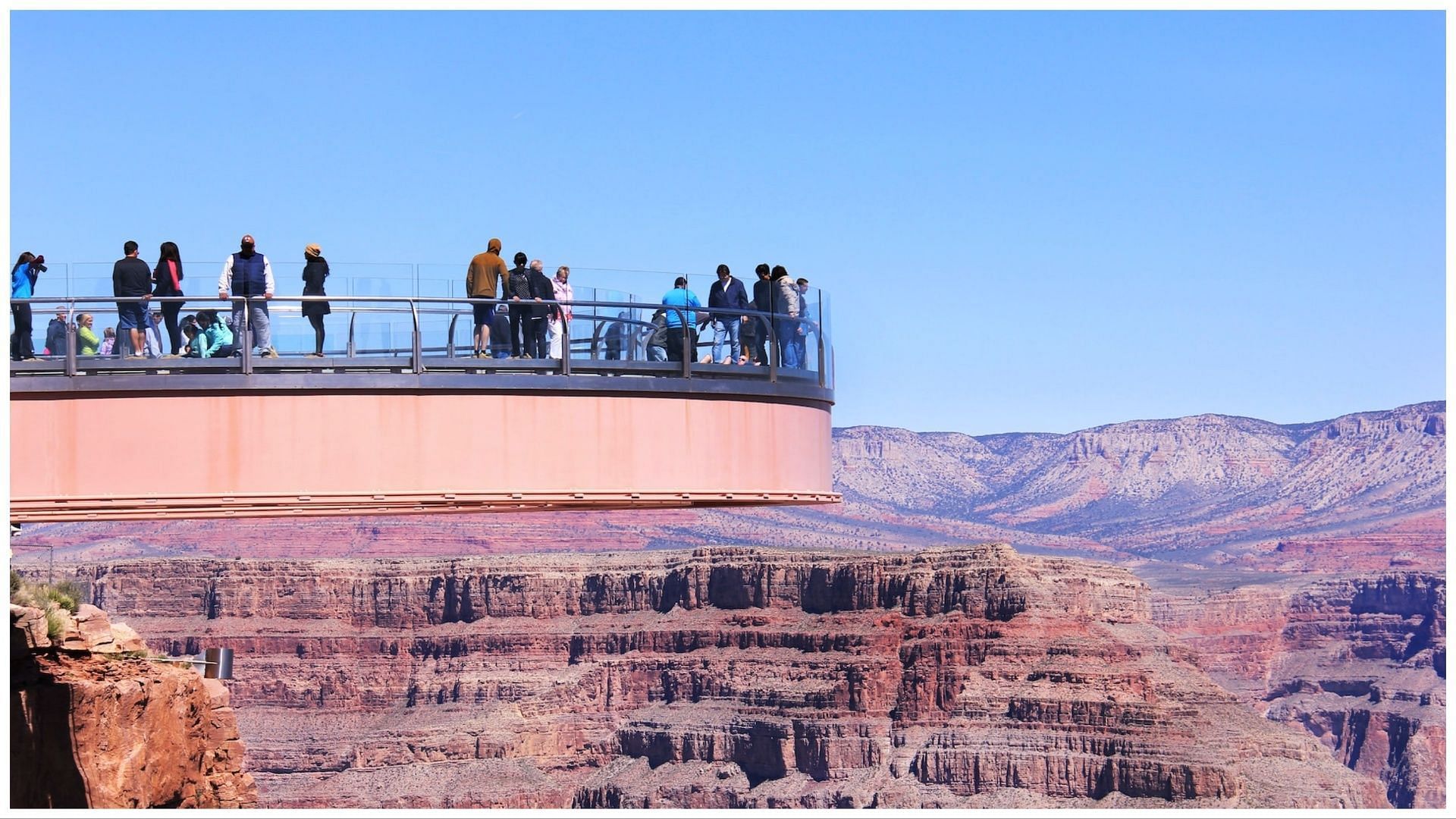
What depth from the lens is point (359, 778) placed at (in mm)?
137500

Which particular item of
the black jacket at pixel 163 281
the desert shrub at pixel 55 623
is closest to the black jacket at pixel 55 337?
the black jacket at pixel 163 281

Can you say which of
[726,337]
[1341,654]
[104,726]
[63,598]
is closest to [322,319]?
[726,337]

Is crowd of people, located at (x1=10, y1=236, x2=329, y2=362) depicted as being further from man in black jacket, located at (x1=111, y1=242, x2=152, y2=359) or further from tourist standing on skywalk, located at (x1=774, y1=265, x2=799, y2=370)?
tourist standing on skywalk, located at (x1=774, y1=265, x2=799, y2=370)

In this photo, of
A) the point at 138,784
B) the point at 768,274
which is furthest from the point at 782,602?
the point at 768,274

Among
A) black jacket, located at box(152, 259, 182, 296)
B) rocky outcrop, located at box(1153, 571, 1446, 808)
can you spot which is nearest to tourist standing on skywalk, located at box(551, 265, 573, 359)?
black jacket, located at box(152, 259, 182, 296)

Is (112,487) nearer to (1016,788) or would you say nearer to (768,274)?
(768,274)

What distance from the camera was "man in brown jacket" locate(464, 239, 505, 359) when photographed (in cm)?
2377

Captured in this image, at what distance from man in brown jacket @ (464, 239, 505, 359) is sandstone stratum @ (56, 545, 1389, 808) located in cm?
9692

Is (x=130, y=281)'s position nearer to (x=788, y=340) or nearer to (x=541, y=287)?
(x=541, y=287)

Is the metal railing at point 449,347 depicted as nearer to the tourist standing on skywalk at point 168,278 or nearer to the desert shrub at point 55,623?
the tourist standing on skywalk at point 168,278

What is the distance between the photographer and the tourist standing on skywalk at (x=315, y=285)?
23.4 meters

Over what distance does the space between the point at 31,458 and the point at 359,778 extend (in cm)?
11824

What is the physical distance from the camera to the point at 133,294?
23922 mm

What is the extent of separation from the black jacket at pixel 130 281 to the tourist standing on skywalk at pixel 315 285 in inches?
69.1
